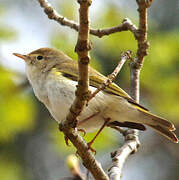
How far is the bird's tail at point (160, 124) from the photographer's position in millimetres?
3885

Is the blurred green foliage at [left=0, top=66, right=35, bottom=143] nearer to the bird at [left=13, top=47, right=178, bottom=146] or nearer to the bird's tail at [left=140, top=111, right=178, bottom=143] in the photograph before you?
the bird at [left=13, top=47, right=178, bottom=146]

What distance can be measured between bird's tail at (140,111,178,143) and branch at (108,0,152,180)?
168 mm

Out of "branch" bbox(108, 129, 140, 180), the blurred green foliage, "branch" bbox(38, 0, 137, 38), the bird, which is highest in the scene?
"branch" bbox(38, 0, 137, 38)

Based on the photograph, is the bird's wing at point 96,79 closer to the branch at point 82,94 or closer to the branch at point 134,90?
the branch at point 134,90

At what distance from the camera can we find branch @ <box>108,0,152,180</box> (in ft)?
11.0

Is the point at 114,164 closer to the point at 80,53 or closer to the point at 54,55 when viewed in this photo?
the point at 80,53

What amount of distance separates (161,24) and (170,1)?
35.4 inches

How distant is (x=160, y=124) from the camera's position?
3.93 m

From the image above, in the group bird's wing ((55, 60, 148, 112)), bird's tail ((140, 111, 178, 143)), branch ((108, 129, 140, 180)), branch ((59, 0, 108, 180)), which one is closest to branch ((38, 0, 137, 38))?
bird's wing ((55, 60, 148, 112))

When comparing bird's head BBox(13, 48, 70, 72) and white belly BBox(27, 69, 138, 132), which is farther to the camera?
bird's head BBox(13, 48, 70, 72)

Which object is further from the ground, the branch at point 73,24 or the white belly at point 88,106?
the branch at point 73,24

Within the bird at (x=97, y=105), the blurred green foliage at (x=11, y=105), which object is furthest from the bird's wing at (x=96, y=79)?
the blurred green foliage at (x=11, y=105)

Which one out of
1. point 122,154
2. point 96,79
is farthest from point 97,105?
point 122,154

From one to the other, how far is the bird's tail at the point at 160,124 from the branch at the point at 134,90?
17cm
